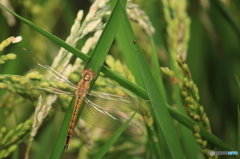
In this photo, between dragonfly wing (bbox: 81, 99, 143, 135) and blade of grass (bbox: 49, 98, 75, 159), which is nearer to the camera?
blade of grass (bbox: 49, 98, 75, 159)

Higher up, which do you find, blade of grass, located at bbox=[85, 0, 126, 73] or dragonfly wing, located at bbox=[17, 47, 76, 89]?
blade of grass, located at bbox=[85, 0, 126, 73]

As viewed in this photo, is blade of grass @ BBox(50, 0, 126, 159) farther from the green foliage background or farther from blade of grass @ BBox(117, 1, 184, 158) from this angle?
the green foliage background

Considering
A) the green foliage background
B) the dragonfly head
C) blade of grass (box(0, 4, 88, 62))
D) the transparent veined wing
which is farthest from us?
the green foliage background

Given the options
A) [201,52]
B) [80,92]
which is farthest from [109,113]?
[201,52]

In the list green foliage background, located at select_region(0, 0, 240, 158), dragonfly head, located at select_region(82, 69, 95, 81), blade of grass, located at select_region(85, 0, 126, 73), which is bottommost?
green foliage background, located at select_region(0, 0, 240, 158)

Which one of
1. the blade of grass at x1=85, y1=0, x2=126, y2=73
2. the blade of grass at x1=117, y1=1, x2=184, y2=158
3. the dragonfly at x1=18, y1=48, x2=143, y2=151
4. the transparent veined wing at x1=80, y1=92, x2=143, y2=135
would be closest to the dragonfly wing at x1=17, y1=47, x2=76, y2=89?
the dragonfly at x1=18, y1=48, x2=143, y2=151

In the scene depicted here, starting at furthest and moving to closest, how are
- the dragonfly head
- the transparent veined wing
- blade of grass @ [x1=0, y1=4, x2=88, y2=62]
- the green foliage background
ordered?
the green foliage background
the transparent veined wing
the dragonfly head
blade of grass @ [x1=0, y1=4, x2=88, y2=62]
